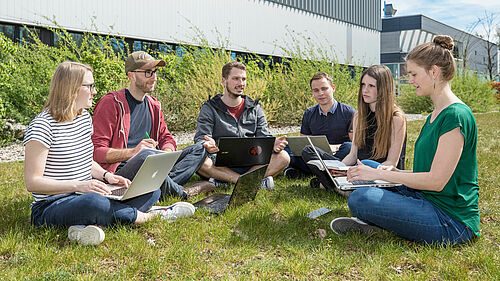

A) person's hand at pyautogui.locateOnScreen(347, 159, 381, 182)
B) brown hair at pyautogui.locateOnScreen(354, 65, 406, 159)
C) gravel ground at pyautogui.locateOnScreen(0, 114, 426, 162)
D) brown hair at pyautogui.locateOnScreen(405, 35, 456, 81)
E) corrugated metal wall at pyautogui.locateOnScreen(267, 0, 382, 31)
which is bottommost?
gravel ground at pyautogui.locateOnScreen(0, 114, 426, 162)

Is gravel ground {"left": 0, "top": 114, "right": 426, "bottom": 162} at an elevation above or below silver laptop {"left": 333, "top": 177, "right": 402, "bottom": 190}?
below

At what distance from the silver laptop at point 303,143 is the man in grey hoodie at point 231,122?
0.11 metres

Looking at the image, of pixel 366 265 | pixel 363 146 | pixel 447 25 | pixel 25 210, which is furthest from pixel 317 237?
pixel 447 25

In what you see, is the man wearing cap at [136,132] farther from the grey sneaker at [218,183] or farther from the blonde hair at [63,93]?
the blonde hair at [63,93]

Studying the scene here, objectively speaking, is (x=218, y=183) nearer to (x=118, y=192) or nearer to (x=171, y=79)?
(x=118, y=192)

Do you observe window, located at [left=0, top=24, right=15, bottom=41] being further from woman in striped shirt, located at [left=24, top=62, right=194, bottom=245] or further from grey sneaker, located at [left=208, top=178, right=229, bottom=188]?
woman in striped shirt, located at [left=24, top=62, right=194, bottom=245]

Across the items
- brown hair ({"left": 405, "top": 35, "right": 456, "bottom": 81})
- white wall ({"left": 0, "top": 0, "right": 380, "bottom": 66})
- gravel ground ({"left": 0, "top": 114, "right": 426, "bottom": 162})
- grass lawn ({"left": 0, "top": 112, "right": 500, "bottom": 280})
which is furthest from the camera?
white wall ({"left": 0, "top": 0, "right": 380, "bottom": 66})

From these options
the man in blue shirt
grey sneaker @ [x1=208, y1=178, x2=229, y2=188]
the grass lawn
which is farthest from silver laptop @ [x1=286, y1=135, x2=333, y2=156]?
the grass lawn

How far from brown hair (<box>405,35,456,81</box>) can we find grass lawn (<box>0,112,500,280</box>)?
4.04 ft

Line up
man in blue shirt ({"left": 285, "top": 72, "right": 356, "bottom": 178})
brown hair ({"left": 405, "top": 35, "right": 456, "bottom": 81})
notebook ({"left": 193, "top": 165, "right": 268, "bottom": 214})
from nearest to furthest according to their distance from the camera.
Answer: brown hair ({"left": 405, "top": 35, "right": 456, "bottom": 81}), notebook ({"left": 193, "top": 165, "right": 268, "bottom": 214}), man in blue shirt ({"left": 285, "top": 72, "right": 356, "bottom": 178})

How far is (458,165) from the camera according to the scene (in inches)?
115

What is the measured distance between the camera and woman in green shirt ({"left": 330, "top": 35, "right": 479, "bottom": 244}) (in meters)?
2.80

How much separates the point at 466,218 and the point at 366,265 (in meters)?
0.81

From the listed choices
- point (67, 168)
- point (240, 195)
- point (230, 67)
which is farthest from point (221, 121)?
point (67, 168)
